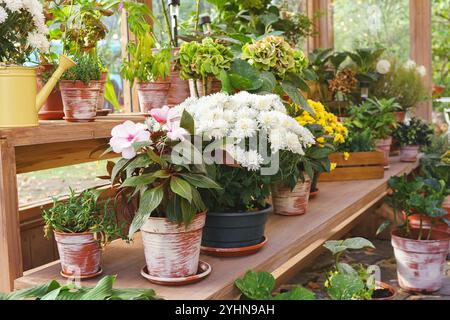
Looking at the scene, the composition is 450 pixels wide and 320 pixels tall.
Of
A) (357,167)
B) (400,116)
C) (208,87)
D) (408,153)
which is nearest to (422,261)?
→ (357,167)

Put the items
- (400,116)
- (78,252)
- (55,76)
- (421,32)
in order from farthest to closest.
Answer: (421,32)
(400,116)
(55,76)
(78,252)

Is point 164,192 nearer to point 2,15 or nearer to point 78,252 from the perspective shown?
point 78,252

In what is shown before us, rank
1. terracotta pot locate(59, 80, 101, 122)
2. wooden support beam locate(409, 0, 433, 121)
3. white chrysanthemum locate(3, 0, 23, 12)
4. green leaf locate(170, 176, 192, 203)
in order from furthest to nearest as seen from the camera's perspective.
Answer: wooden support beam locate(409, 0, 433, 121) → terracotta pot locate(59, 80, 101, 122) → white chrysanthemum locate(3, 0, 23, 12) → green leaf locate(170, 176, 192, 203)

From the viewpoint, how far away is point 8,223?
1.40m

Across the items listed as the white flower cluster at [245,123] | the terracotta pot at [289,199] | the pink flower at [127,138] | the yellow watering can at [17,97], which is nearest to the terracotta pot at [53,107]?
the yellow watering can at [17,97]

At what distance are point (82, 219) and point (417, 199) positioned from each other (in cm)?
177

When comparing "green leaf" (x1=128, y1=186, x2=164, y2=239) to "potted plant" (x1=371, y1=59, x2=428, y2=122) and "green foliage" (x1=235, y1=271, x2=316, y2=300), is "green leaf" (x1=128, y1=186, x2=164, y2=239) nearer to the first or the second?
"green foliage" (x1=235, y1=271, x2=316, y2=300)

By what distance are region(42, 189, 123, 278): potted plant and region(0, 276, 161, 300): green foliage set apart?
0.18 meters

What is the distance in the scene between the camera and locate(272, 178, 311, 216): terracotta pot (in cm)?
199

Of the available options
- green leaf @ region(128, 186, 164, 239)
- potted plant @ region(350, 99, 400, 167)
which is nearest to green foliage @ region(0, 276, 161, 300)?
green leaf @ region(128, 186, 164, 239)

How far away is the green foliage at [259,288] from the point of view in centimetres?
135

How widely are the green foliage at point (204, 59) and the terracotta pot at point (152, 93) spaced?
12 centimetres

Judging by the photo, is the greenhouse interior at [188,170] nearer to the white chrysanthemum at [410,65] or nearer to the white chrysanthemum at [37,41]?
the white chrysanthemum at [37,41]

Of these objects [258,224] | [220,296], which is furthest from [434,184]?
[220,296]
